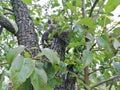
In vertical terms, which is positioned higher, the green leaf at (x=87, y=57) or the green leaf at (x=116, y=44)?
the green leaf at (x=116, y=44)

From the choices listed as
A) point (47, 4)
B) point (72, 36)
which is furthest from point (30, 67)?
point (47, 4)

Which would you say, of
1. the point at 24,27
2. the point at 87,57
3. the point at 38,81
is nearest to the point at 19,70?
the point at 38,81

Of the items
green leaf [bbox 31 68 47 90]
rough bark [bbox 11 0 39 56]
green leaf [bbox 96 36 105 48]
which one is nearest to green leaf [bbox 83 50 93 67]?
green leaf [bbox 96 36 105 48]

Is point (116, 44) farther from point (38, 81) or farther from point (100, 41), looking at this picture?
point (38, 81)

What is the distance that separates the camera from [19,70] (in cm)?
56

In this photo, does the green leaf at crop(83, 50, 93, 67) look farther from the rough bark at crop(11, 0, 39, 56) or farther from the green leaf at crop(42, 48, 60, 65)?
the rough bark at crop(11, 0, 39, 56)

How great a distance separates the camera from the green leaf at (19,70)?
0.55 meters

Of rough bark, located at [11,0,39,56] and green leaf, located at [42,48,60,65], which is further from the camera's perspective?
rough bark, located at [11,0,39,56]

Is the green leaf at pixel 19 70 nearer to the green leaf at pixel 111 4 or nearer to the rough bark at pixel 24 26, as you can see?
the green leaf at pixel 111 4

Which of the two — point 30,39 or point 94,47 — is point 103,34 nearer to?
point 94,47

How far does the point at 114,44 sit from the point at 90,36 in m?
0.08

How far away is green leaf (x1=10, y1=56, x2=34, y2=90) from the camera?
0.55 metres

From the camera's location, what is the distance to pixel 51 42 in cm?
171

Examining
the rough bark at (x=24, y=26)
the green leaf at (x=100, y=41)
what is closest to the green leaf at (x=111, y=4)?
the green leaf at (x=100, y=41)
